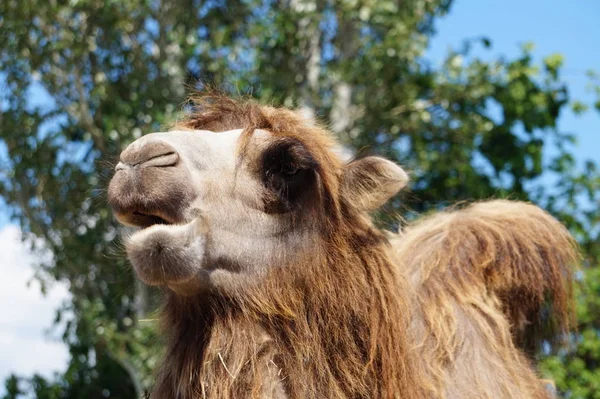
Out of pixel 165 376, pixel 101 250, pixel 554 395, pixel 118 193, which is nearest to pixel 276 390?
pixel 165 376

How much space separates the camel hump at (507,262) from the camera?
14.3ft

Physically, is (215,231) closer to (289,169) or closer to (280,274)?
(280,274)

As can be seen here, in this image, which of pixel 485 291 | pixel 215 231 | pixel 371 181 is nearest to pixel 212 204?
pixel 215 231

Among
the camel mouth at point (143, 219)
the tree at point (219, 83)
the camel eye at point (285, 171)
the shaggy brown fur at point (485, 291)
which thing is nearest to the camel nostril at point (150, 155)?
the camel mouth at point (143, 219)

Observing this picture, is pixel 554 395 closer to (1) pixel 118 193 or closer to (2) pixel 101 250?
(1) pixel 118 193

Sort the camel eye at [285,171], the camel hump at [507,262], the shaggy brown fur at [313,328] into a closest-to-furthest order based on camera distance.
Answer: the shaggy brown fur at [313,328] < the camel eye at [285,171] < the camel hump at [507,262]

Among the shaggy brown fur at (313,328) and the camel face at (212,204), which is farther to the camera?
the shaggy brown fur at (313,328)

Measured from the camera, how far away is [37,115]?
12.4 m

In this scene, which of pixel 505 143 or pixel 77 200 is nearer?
pixel 77 200

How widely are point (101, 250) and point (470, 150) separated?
5845 millimetres

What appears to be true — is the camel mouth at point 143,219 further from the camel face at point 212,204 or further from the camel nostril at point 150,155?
the camel nostril at point 150,155

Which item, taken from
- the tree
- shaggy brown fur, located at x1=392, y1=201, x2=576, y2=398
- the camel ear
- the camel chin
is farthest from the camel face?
the tree

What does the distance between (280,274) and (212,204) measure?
40 centimetres

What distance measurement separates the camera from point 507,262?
4.42m
